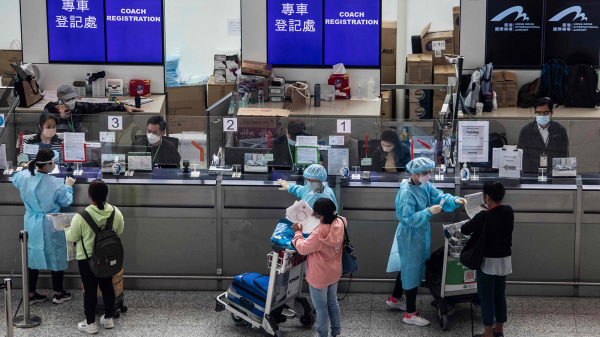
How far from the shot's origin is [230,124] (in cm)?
604

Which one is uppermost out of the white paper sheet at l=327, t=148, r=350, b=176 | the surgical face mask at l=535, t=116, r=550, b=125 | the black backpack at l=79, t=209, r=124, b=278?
the surgical face mask at l=535, t=116, r=550, b=125

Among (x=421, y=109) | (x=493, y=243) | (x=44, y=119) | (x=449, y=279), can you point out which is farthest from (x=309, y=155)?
(x=421, y=109)

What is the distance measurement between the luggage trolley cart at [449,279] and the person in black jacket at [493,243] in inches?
15.4

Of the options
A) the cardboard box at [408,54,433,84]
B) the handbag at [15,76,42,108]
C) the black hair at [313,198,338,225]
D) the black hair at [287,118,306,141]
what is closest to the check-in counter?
the black hair at [287,118,306,141]

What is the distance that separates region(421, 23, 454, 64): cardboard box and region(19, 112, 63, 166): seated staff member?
6348 mm

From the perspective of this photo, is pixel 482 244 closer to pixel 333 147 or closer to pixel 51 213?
pixel 333 147

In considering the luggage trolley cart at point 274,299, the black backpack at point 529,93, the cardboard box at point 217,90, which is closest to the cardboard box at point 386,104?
the black backpack at point 529,93

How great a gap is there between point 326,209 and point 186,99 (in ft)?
20.2

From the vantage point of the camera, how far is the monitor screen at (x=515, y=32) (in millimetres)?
9070

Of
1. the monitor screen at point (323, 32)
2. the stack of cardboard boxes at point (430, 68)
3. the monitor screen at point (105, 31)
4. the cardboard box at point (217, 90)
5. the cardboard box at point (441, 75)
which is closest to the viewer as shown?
the monitor screen at point (323, 32)

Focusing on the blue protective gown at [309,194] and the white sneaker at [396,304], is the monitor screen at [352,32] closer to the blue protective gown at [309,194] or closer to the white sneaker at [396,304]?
the blue protective gown at [309,194]

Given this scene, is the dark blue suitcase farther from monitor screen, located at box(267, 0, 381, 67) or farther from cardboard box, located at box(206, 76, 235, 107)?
cardboard box, located at box(206, 76, 235, 107)

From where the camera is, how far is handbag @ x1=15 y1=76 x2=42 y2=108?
27.4 feet

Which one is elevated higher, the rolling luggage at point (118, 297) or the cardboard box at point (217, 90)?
the cardboard box at point (217, 90)
